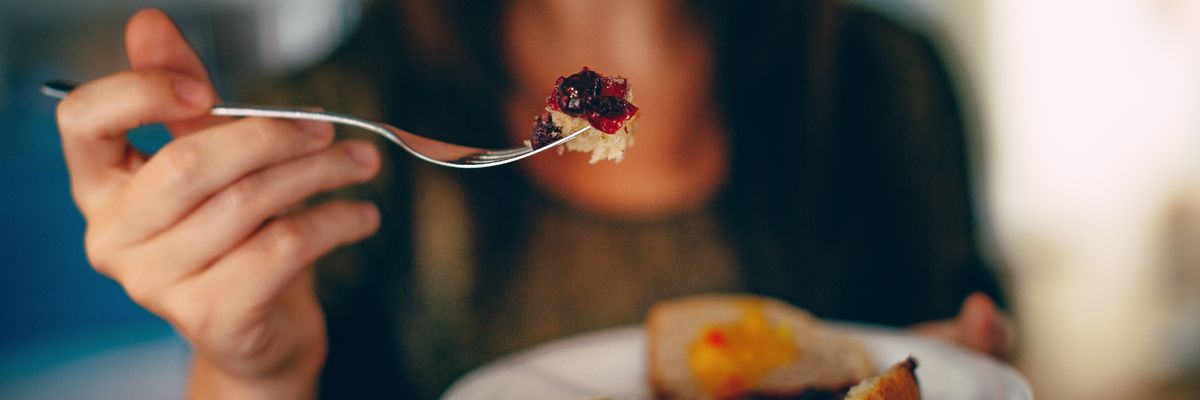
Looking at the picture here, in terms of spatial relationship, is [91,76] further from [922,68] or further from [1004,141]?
[1004,141]

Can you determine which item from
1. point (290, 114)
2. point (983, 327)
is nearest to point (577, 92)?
point (290, 114)

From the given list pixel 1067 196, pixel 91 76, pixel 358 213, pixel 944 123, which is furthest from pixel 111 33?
pixel 1067 196

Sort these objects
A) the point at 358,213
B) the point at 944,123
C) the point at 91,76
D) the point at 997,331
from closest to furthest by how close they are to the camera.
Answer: the point at 358,213
the point at 997,331
the point at 944,123
the point at 91,76

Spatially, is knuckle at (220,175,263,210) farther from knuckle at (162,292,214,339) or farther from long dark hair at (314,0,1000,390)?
long dark hair at (314,0,1000,390)

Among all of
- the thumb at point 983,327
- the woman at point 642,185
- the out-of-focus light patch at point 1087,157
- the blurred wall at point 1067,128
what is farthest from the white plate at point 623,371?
the out-of-focus light patch at point 1087,157

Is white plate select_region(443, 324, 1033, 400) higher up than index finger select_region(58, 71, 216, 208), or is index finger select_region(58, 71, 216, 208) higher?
index finger select_region(58, 71, 216, 208)

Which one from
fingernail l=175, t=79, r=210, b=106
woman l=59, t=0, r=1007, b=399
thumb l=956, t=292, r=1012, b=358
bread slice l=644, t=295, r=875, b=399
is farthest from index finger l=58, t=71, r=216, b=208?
thumb l=956, t=292, r=1012, b=358
